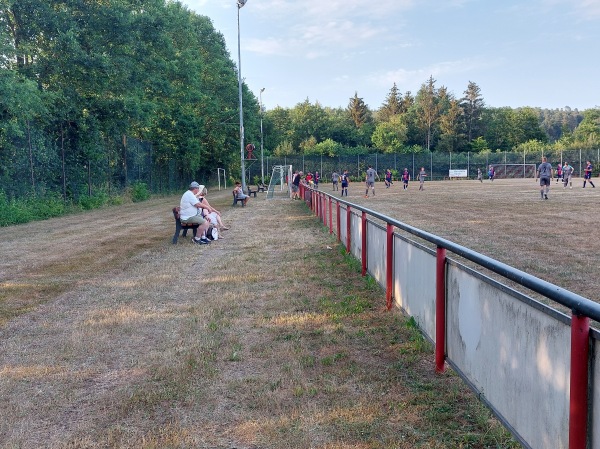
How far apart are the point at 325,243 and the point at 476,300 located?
871 cm

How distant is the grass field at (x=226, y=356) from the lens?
3.67 meters

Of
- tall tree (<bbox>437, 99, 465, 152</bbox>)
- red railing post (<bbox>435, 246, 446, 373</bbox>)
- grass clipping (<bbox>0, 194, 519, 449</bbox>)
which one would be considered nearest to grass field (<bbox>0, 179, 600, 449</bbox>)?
grass clipping (<bbox>0, 194, 519, 449</bbox>)

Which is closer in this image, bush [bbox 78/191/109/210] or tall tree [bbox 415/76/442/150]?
bush [bbox 78/191/109/210]

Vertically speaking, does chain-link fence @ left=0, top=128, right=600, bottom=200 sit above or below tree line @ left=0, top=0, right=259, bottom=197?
below

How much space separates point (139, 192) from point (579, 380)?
103 ft

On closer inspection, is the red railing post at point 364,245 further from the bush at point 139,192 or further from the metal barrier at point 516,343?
the bush at point 139,192

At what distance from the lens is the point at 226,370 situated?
4.76m

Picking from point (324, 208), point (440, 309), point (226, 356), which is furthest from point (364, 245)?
point (324, 208)

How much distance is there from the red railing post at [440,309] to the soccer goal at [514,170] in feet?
228

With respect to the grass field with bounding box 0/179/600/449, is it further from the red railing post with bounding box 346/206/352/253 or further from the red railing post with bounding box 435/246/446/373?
the red railing post with bounding box 346/206/352/253

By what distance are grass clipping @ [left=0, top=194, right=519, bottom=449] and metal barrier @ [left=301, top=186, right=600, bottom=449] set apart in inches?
11.6

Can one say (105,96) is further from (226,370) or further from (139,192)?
(226,370)

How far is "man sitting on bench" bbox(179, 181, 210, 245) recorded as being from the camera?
42.2ft

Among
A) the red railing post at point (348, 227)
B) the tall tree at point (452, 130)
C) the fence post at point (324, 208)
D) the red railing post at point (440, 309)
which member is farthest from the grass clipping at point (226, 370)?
the tall tree at point (452, 130)
